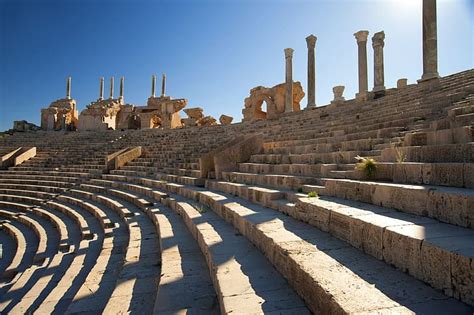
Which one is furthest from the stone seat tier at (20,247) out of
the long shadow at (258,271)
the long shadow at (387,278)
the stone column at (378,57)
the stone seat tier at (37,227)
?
the stone column at (378,57)

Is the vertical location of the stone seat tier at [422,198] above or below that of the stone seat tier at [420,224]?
above

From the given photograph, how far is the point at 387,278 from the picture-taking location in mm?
2107

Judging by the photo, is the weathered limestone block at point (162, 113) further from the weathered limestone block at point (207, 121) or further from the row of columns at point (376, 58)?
the row of columns at point (376, 58)

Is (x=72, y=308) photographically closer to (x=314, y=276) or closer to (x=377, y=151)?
(x=314, y=276)

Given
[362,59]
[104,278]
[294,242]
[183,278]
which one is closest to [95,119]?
[362,59]

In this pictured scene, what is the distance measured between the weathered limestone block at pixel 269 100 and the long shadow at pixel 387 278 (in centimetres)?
2330

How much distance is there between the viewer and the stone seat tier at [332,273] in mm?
1783

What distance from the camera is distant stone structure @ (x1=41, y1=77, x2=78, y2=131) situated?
3216 cm

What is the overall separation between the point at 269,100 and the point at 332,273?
25980mm

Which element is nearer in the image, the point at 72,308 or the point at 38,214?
the point at 72,308

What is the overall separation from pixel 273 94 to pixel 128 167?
16.5m

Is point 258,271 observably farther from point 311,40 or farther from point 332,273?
point 311,40

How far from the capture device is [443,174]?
3.16 meters

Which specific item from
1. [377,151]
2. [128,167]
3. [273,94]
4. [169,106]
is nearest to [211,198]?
[377,151]
